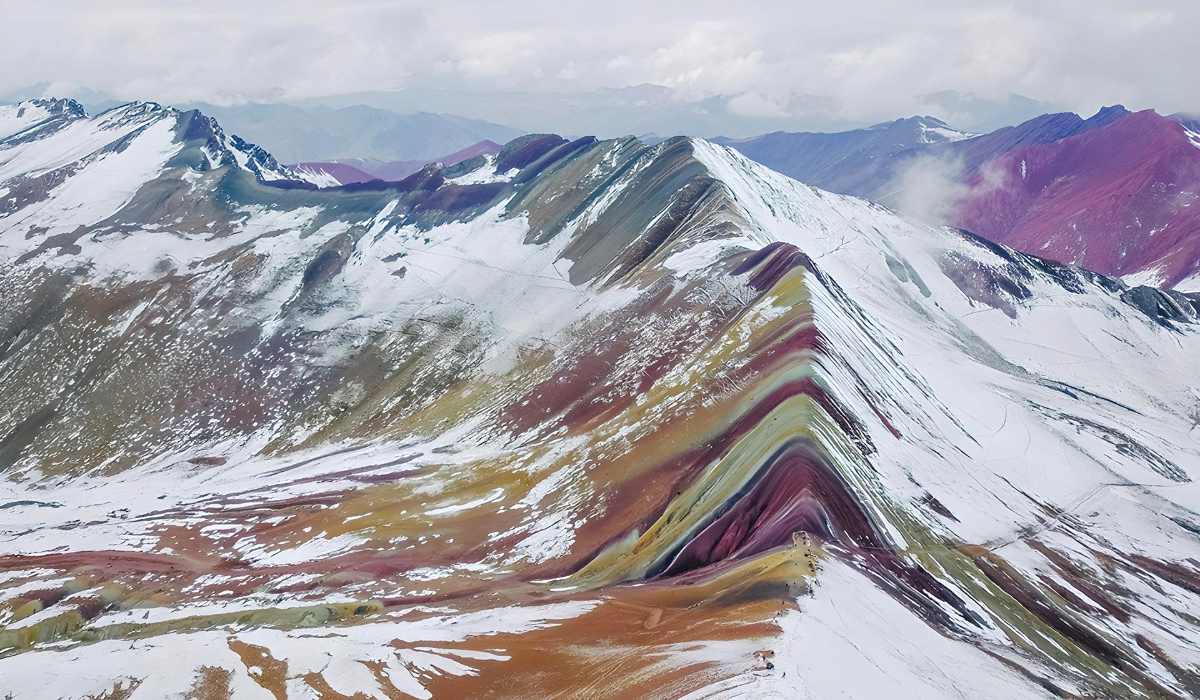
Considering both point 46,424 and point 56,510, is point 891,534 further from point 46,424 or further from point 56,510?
point 46,424

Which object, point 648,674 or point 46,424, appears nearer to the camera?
point 648,674

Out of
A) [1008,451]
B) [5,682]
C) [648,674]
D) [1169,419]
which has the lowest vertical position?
[1169,419]

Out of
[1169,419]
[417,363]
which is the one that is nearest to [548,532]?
[417,363]

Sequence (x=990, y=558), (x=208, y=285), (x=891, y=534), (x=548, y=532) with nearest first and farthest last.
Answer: (x=891, y=534)
(x=990, y=558)
(x=548, y=532)
(x=208, y=285)

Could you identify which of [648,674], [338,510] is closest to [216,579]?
[338,510]

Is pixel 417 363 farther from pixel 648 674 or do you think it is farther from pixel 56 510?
pixel 648 674

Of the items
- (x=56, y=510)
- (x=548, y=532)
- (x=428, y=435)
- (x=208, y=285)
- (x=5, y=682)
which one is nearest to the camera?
(x=5, y=682)

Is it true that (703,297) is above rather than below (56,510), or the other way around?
above
